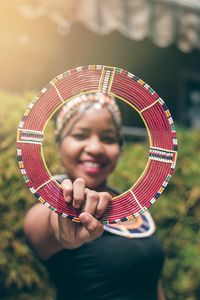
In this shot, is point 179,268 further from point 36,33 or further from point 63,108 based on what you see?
point 36,33

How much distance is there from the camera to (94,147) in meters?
1.94

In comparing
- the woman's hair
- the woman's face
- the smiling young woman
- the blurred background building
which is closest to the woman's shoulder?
the smiling young woman

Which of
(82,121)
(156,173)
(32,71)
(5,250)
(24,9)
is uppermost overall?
(24,9)

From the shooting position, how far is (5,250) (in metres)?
2.81

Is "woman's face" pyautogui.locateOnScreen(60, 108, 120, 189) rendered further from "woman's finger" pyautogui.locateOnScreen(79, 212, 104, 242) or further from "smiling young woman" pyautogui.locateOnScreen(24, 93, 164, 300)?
"woman's finger" pyautogui.locateOnScreen(79, 212, 104, 242)

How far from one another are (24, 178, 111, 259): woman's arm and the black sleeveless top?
3.7 inches

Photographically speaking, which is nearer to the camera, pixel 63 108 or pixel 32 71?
pixel 63 108

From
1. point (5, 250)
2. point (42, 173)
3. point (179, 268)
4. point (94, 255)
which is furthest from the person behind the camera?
point (179, 268)

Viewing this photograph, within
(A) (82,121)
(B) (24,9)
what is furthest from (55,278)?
(B) (24,9)

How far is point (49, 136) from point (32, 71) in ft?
12.5

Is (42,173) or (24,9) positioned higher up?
(24,9)

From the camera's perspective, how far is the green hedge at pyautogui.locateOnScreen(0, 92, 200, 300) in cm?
284

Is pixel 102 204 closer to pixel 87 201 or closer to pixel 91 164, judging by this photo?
pixel 87 201

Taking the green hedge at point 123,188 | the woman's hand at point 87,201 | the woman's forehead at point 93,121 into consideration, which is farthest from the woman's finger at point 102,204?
the green hedge at point 123,188
